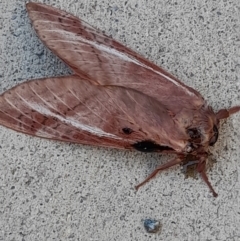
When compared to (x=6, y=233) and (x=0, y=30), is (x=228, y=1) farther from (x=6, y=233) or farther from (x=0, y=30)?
(x=6, y=233)

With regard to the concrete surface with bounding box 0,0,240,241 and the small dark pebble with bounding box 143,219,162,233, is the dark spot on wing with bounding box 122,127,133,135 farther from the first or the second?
the small dark pebble with bounding box 143,219,162,233

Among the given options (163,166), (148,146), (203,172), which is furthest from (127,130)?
(203,172)

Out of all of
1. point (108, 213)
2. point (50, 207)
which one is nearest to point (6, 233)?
point (50, 207)

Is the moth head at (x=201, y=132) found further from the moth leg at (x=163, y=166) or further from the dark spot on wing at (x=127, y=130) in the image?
the dark spot on wing at (x=127, y=130)

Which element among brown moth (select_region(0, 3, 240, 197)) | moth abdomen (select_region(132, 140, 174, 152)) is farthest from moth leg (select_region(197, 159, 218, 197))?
moth abdomen (select_region(132, 140, 174, 152))

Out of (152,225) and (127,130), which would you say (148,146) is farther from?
(152,225)

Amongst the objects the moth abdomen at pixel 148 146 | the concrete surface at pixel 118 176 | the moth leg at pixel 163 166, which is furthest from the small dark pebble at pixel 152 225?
the moth abdomen at pixel 148 146

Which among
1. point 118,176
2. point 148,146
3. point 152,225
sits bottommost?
point 152,225
